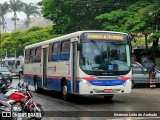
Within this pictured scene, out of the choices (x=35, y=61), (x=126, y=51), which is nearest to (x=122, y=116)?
(x=126, y=51)

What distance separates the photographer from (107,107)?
15141mm

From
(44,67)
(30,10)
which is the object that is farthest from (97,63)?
(30,10)

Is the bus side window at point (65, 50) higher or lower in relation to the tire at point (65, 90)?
higher

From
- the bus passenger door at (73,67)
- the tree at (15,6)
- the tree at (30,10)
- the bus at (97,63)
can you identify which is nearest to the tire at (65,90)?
the bus at (97,63)

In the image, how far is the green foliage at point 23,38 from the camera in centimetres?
6850

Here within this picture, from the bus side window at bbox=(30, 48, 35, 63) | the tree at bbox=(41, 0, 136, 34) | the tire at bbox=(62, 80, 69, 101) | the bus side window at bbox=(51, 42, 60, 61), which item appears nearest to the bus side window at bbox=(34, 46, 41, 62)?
the bus side window at bbox=(30, 48, 35, 63)

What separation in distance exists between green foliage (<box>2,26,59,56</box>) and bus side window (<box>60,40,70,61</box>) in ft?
151

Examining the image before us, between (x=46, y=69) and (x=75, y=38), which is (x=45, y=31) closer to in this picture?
(x=46, y=69)

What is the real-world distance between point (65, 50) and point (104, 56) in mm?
2452

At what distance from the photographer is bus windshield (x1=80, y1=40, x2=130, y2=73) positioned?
51.7 ft

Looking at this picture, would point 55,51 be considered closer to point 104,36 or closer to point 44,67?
point 44,67

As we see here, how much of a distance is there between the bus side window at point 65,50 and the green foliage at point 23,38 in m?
46.0

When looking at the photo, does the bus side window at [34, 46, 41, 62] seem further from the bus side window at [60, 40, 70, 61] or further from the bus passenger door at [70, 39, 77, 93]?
the bus passenger door at [70, 39, 77, 93]

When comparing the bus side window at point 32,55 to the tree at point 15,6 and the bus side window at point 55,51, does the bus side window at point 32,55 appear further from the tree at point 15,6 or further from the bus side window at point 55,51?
the tree at point 15,6
